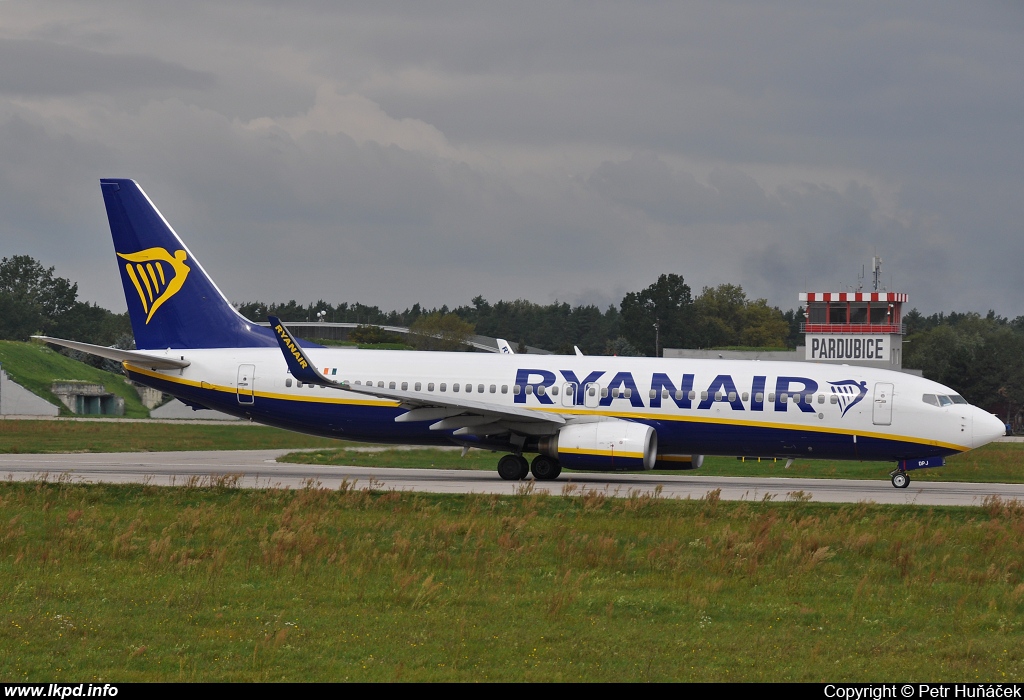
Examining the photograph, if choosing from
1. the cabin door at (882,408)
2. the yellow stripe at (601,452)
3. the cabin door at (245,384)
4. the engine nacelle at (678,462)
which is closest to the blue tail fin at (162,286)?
the cabin door at (245,384)

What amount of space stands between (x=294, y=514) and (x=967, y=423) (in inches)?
708

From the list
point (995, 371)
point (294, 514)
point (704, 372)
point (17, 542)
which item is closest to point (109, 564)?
point (17, 542)

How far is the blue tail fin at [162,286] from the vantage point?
1258 inches

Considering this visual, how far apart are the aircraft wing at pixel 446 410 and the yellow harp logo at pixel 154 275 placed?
5.42 m

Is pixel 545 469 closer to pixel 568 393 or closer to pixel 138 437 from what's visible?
pixel 568 393

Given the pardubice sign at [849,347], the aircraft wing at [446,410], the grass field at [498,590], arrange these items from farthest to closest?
1. the pardubice sign at [849,347]
2. the aircraft wing at [446,410]
3. the grass field at [498,590]

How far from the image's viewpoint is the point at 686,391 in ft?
94.4

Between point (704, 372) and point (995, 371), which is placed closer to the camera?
point (704, 372)

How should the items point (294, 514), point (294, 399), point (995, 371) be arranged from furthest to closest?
1. point (995, 371)
2. point (294, 399)
3. point (294, 514)

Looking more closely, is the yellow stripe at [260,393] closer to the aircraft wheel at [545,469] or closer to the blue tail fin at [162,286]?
the blue tail fin at [162,286]

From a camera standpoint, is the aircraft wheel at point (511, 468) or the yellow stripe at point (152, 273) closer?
the aircraft wheel at point (511, 468)

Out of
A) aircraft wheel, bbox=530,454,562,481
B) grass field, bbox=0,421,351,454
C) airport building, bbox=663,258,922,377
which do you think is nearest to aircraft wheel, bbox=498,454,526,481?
aircraft wheel, bbox=530,454,562,481
